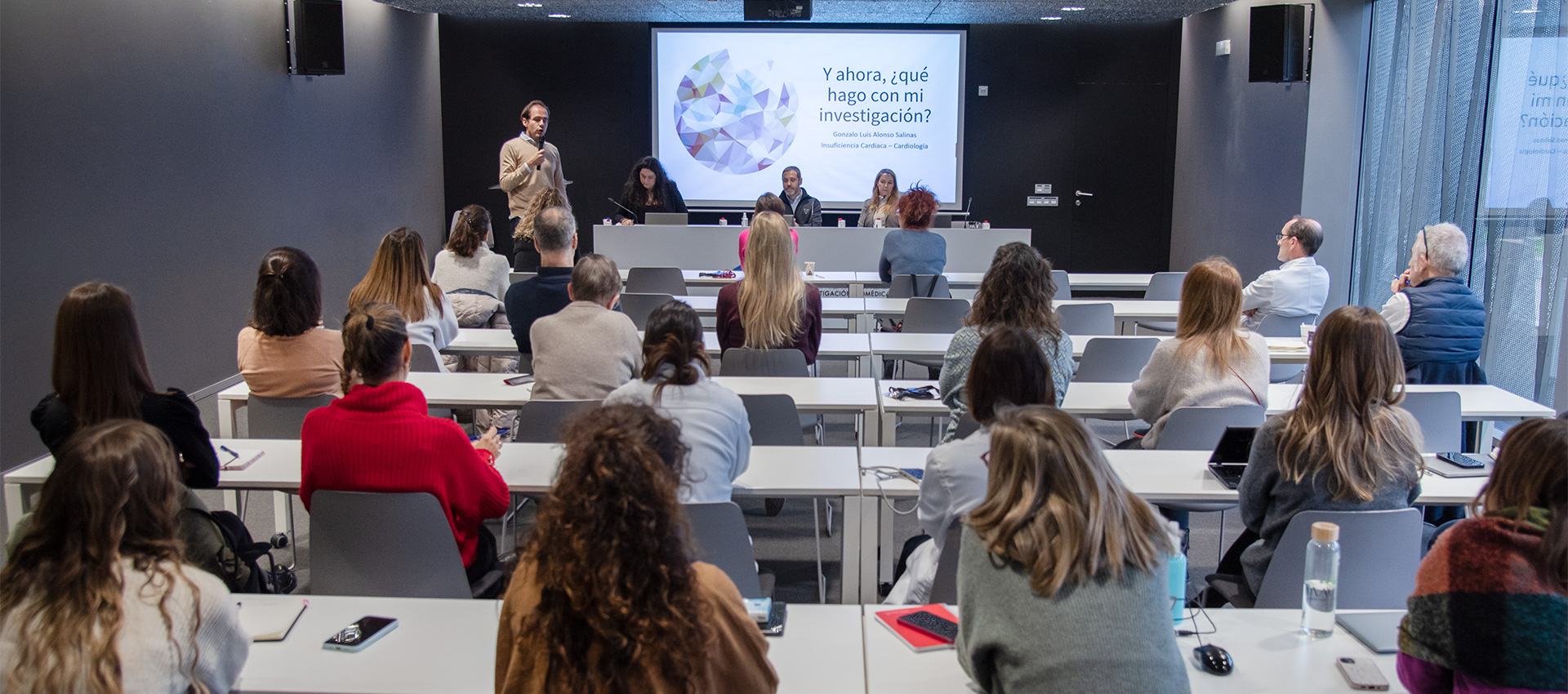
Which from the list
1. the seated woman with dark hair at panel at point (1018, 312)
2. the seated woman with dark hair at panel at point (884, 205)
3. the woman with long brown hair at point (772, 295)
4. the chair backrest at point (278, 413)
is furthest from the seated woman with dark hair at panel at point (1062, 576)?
the seated woman with dark hair at panel at point (884, 205)

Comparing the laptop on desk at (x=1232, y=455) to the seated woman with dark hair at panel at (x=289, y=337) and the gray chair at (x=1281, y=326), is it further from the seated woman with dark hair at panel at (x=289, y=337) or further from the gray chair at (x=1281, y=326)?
the gray chair at (x=1281, y=326)

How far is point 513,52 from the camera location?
10766mm

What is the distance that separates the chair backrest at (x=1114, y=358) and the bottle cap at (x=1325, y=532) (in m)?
2.57

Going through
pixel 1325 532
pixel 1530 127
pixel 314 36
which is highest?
pixel 314 36

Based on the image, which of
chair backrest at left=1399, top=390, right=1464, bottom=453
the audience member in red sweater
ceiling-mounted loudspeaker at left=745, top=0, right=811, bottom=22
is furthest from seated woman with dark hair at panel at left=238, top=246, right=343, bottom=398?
ceiling-mounted loudspeaker at left=745, top=0, right=811, bottom=22

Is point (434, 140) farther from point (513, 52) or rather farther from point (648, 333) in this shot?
point (648, 333)

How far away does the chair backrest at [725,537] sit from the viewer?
2357 mm

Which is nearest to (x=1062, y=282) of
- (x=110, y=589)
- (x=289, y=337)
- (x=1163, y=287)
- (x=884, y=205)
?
(x=1163, y=287)

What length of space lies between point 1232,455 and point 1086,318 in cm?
284

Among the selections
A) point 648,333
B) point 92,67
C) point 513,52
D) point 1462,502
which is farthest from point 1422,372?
point 513,52

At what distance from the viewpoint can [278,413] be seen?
3596mm

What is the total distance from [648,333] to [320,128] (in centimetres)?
605

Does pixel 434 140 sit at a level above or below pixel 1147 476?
above

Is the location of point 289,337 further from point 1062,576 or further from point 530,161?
point 530,161
